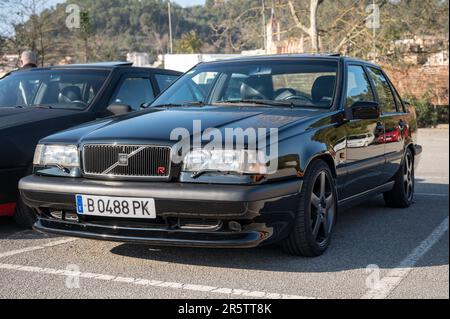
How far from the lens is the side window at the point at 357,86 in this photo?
17.9ft

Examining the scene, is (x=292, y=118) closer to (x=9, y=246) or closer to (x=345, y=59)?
(x=345, y=59)

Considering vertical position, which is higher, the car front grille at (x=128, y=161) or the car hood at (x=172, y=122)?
the car hood at (x=172, y=122)

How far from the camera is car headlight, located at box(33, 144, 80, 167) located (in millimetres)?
4402

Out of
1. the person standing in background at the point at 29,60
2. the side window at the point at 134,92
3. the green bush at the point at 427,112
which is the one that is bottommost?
the green bush at the point at 427,112

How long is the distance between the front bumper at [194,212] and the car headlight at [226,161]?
0.37 feet

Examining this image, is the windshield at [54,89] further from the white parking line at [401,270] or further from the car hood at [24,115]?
the white parking line at [401,270]

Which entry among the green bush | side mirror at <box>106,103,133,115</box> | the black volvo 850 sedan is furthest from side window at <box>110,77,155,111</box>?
the green bush

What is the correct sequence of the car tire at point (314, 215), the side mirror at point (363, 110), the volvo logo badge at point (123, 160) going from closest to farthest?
the volvo logo badge at point (123, 160) < the car tire at point (314, 215) < the side mirror at point (363, 110)

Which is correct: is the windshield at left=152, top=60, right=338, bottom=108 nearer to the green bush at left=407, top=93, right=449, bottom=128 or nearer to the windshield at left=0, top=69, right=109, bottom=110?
the windshield at left=0, top=69, right=109, bottom=110

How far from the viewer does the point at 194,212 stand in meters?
3.91

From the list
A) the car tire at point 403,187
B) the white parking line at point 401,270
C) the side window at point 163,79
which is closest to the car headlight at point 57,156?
the white parking line at point 401,270

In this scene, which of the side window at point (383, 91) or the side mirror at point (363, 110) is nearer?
the side mirror at point (363, 110)

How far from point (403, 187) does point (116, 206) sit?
358 cm

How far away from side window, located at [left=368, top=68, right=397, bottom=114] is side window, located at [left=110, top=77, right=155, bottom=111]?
2.40 m
